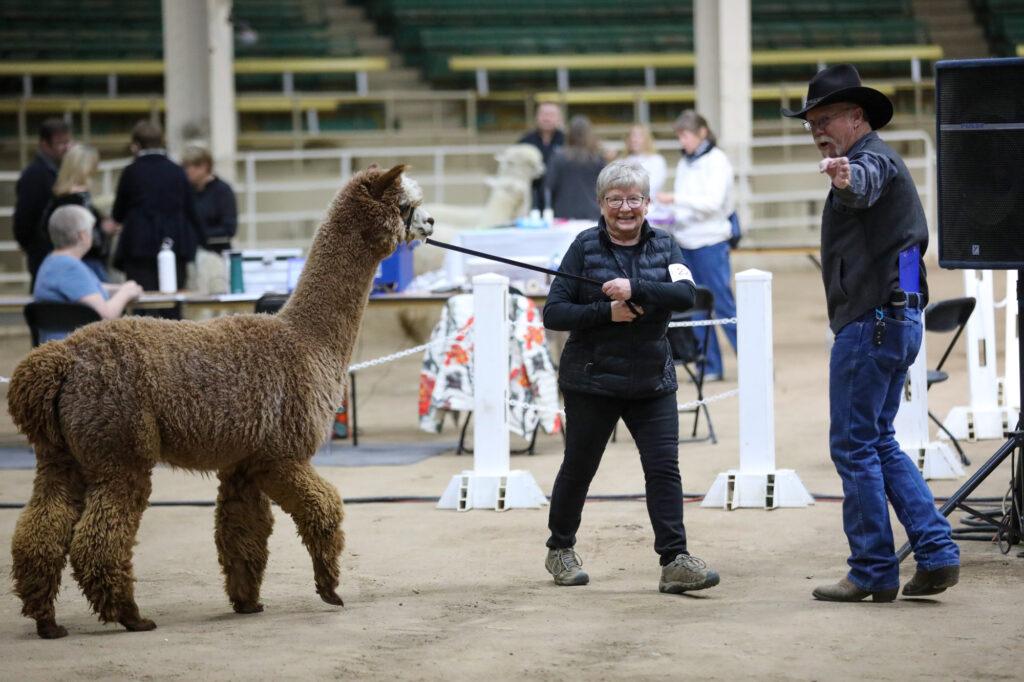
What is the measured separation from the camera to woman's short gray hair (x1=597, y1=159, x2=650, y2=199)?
5.27 metres

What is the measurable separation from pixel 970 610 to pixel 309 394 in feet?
7.40

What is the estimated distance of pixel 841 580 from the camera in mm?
5191

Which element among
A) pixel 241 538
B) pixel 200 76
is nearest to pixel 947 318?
pixel 241 538

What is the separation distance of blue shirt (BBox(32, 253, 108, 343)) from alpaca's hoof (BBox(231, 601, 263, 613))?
12.3 ft

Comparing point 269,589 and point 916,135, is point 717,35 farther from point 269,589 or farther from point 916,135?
point 269,589

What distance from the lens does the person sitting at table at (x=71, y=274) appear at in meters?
8.40

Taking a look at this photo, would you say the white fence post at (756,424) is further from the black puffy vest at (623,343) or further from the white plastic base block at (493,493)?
the black puffy vest at (623,343)

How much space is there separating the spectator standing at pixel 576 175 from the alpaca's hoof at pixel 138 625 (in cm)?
680

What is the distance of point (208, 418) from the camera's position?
16.0ft

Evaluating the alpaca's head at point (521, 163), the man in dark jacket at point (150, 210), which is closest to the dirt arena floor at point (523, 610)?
the man in dark jacket at point (150, 210)

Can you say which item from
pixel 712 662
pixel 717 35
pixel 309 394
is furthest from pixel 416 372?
pixel 712 662

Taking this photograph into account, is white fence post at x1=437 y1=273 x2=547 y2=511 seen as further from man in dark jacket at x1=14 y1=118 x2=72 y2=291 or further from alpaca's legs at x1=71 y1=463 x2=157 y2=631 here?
man in dark jacket at x1=14 y1=118 x2=72 y2=291

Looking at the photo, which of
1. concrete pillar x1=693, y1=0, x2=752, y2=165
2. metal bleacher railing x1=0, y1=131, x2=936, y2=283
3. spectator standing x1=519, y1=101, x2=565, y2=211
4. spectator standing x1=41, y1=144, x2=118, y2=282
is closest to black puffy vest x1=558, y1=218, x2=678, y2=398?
spectator standing x1=41, y1=144, x2=118, y2=282

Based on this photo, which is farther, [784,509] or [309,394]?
[784,509]
